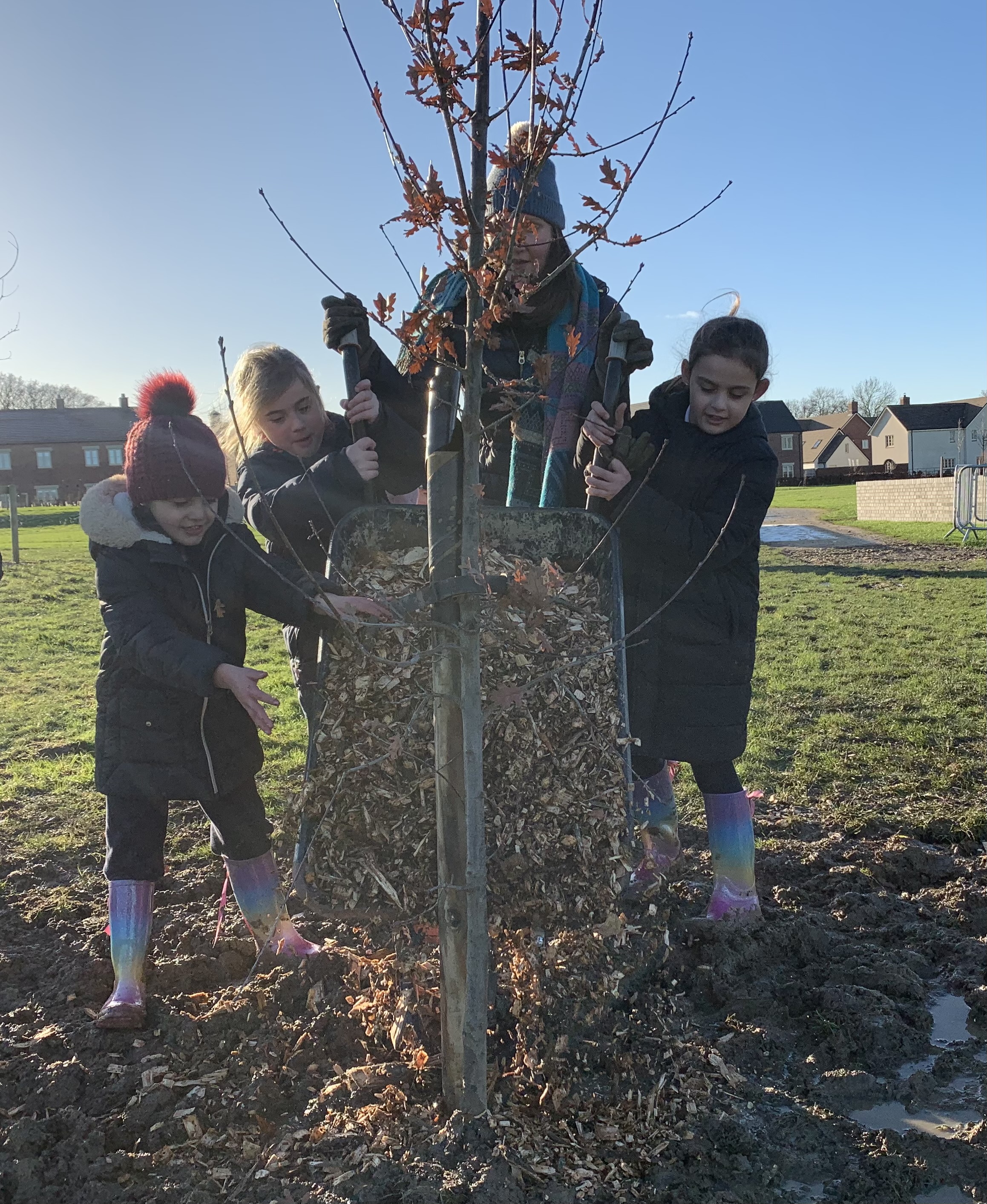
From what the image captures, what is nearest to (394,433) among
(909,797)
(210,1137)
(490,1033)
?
(490,1033)

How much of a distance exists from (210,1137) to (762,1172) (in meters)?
1.29

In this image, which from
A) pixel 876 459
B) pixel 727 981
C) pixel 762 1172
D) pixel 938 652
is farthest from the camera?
pixel 876 459

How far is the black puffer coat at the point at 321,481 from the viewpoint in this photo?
2.82 m

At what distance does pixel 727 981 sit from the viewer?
2.92 metres

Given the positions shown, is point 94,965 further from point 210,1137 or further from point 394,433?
point 394,433

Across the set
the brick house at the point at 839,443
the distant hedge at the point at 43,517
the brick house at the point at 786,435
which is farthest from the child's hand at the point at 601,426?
the brick house at the point at 839,443

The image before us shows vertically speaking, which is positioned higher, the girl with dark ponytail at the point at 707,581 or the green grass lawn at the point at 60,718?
the girl with dark ponytail at the point at 707,581

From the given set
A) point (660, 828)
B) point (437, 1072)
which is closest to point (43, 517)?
point (660, 828)

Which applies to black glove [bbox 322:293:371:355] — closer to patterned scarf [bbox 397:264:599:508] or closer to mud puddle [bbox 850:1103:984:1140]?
patterned scarf [bbox 397:264:599:508]

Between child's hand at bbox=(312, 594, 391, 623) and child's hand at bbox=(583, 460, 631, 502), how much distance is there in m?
0.74

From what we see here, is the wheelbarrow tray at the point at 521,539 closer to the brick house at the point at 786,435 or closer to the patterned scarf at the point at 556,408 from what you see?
the patterned scarf at the point at 556,408

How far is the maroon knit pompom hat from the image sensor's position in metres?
2.73

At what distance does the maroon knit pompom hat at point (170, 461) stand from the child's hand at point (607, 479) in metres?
1.12

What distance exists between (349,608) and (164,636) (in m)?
0.67
